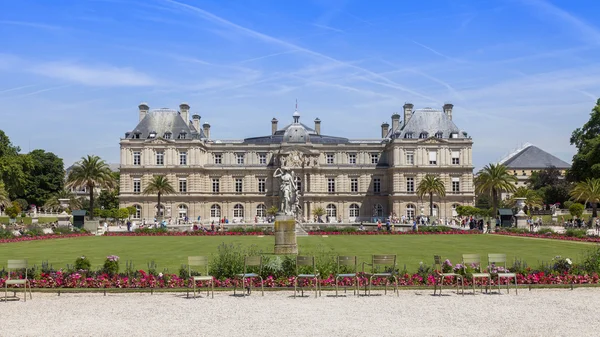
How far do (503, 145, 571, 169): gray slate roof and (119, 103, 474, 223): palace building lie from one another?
157 feet

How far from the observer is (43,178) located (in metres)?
91.9

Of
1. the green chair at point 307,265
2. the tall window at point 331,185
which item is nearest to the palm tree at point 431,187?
the tall window at point 331,185

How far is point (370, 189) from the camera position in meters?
82.6

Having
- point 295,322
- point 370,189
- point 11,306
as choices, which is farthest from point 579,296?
point 370,189

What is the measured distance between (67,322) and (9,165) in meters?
66.9

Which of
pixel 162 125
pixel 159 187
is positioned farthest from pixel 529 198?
pixel 162 125

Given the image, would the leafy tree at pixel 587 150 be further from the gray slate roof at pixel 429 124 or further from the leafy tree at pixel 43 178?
the leafy tree at pixel 43 178

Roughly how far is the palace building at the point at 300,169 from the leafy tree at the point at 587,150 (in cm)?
1216

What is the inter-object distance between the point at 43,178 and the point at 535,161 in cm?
9080

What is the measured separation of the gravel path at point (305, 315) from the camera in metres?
12.2

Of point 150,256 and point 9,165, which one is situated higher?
point 9,165

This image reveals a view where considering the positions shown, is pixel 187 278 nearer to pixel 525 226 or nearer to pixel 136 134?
pixel 525 226

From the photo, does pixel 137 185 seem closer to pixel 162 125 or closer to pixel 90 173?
pixel 162 125

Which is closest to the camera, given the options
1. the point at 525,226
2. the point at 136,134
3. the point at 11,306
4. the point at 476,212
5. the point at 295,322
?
the point at 295,322
